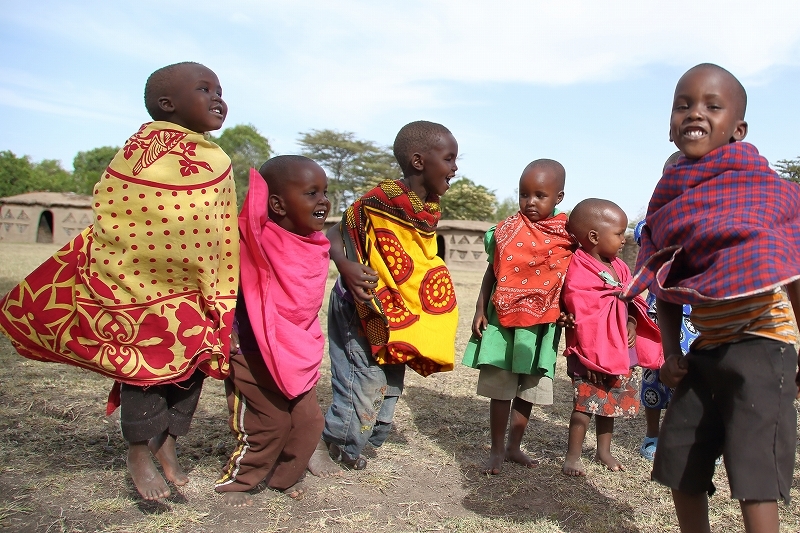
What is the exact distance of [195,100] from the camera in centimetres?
Result: 274

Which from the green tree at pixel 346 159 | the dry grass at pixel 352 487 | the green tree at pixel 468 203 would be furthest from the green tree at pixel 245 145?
the dry grass at pixel 352 487

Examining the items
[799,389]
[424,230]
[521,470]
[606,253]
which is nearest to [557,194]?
[606,253]

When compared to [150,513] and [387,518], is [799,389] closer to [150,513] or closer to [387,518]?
[387,518]

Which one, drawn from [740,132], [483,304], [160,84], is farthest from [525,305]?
[160,84]

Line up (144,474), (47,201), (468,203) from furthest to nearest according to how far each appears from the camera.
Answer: (468,203) < (47,201) < (144,474)

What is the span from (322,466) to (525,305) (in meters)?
1.28

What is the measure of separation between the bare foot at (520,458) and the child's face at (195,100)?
2.24m

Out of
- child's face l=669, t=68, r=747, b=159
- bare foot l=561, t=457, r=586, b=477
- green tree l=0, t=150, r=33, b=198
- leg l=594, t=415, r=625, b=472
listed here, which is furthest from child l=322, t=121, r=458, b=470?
green tree l=0, t=150, r=33, b=198

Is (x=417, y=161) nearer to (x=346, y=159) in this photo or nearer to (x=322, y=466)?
(x=322, y=466)

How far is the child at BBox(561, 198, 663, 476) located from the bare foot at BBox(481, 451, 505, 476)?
0.33m

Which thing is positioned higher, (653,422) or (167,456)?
(653,422)

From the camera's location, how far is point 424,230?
A: 340 cm

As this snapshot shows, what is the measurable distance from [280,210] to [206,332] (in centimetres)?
64

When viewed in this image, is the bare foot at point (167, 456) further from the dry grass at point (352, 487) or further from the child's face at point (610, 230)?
the child's face at point (610, 230)
